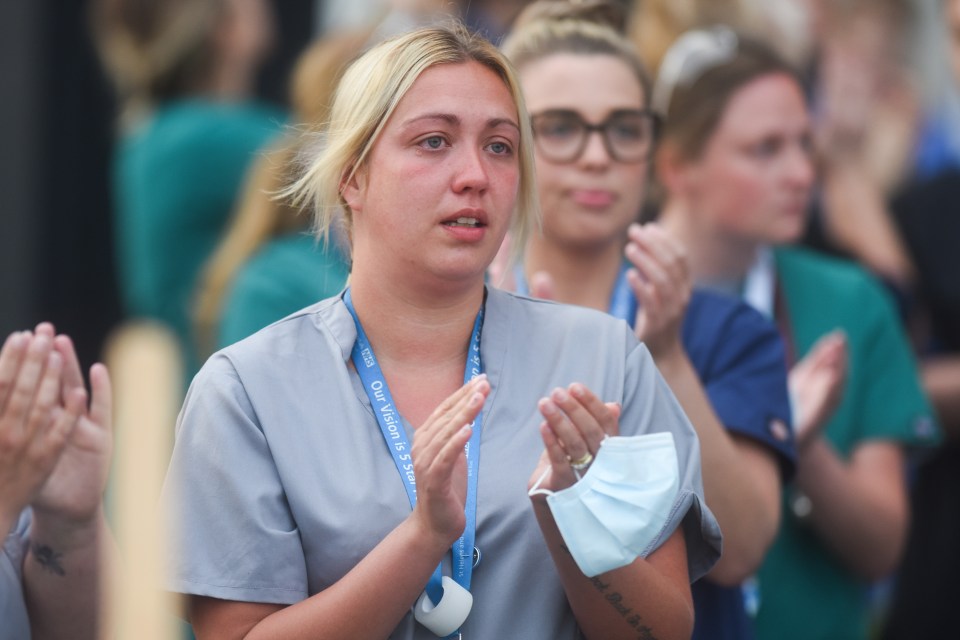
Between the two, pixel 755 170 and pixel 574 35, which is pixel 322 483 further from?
pixel 755 170

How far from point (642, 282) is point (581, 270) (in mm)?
331

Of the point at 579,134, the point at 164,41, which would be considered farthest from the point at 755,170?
the point at 164,41

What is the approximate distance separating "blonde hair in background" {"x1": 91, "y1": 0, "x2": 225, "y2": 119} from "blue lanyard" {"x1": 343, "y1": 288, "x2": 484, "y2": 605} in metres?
2.89

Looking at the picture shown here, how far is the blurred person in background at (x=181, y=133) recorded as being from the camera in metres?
5.07

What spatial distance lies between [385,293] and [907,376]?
6.01 feet

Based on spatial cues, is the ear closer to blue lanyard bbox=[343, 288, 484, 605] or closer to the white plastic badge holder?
blue lanyard bbox=[343, 288, 484, 605]

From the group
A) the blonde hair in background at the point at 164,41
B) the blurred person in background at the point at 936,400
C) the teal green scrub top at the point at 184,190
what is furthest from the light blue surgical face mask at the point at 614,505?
the blonde hair in background at the point at 164,41

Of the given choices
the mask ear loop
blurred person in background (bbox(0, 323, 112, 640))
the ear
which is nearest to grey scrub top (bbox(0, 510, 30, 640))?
blurred person in background (bbox(0, 323, 112, 640))

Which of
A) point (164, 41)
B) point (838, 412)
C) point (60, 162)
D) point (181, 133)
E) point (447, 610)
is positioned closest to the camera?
point (447, 610)

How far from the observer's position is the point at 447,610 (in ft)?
7.73

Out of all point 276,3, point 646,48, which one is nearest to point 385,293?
point 646,48

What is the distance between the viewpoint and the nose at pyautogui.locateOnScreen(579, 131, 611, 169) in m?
3.32

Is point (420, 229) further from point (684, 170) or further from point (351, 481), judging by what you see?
point (684, 170)

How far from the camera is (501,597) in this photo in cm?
242
